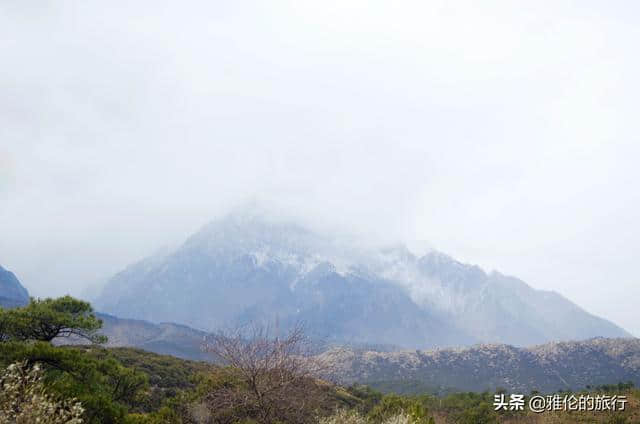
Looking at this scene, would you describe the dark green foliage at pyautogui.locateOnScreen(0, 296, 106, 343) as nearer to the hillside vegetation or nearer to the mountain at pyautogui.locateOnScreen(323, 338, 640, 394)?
the hillside vegetation

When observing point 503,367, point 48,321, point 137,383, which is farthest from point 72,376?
point 503,367

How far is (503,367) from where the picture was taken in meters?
137

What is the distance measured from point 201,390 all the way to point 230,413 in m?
4.10

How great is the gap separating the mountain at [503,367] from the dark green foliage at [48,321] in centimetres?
8770

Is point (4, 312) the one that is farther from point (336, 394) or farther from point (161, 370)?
point (336, 394)

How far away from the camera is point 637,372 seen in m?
114

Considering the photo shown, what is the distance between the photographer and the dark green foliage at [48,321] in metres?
27.7

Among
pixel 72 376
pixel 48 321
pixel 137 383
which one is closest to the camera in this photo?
pixel 72 376

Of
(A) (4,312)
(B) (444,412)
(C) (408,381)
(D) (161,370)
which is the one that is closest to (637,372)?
(C) (408,381)

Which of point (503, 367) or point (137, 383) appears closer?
point (137, 383)

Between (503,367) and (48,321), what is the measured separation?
135090mm

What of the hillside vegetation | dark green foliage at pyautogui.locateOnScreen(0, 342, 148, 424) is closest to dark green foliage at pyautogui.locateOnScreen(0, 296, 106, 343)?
the hillside vegetation

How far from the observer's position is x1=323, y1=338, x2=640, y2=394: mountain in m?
115

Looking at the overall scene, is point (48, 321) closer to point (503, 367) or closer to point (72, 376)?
point (72, 376)
